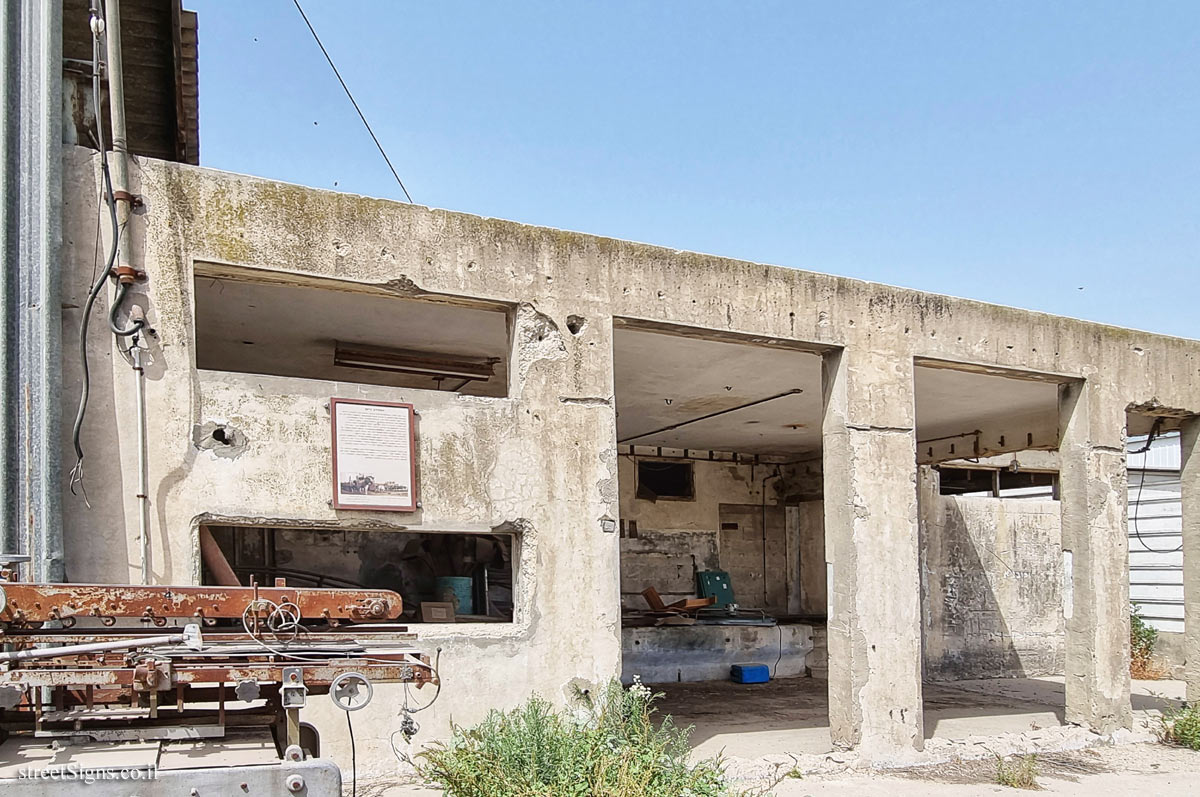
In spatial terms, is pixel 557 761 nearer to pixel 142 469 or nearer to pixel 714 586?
pixel 142 469

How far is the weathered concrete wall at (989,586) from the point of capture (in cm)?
1399

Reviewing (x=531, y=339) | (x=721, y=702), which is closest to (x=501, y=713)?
(x=531, y=339)

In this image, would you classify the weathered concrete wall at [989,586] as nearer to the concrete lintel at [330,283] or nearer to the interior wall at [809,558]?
the interior wall at [809,558]

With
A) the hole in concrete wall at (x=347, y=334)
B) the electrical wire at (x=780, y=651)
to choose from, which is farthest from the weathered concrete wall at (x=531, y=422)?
the electrical wire at (x=780, y=651)

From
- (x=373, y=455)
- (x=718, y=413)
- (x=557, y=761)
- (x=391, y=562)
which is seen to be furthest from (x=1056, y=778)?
(x=391, y=562)

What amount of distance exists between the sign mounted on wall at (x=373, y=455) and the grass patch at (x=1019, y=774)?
5.14m

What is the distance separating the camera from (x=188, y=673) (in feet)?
11.0

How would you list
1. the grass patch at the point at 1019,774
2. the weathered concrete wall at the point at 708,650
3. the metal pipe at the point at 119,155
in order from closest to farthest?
the metal pipe at the point at 119,155, the grass patch at the point at 1019,774, the weathered concrete wall at the point at 708,650

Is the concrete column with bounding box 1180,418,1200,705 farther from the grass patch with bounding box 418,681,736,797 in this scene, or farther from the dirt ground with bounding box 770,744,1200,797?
the grass patch with bounding box 418,681,736,797

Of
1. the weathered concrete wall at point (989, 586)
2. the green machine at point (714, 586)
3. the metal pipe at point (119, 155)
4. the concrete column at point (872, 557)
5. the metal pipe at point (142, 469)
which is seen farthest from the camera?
the green machine at point (714, 586)

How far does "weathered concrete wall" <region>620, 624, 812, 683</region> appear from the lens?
12.6 meters

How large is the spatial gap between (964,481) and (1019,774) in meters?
10.4

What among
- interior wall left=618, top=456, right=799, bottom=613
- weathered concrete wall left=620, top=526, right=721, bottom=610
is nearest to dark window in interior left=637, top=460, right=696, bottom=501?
interior wall left=618, top=456, right=799, bottom=613

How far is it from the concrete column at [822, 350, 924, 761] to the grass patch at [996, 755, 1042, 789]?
643mm
